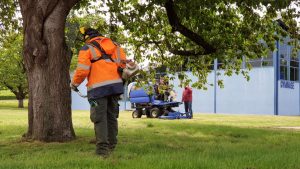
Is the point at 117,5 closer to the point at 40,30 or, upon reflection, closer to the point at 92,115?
the point at 40,30

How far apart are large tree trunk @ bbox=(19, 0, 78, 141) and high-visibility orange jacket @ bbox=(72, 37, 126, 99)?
7.86 ft

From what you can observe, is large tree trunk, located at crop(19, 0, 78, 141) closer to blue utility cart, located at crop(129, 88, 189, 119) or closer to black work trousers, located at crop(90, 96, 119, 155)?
black work trousers, located at crop(90, 96, 119, 155)

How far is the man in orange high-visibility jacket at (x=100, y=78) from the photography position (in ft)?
22.6

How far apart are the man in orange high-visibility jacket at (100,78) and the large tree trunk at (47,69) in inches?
91.8

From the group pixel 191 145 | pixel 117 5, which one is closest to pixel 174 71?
pixel 117 5

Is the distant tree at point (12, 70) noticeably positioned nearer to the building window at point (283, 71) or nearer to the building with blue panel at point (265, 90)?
the building with blue panel at point (265, 90)

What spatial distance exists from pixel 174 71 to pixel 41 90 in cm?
821

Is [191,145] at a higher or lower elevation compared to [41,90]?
lower

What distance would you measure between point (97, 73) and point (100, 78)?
84 mm

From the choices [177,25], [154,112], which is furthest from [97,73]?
[154,112]

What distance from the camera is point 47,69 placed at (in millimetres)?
9234

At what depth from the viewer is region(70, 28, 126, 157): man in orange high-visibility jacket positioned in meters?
6.89

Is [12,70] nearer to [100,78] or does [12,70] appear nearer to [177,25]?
[177,25]

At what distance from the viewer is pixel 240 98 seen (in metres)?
45.4
